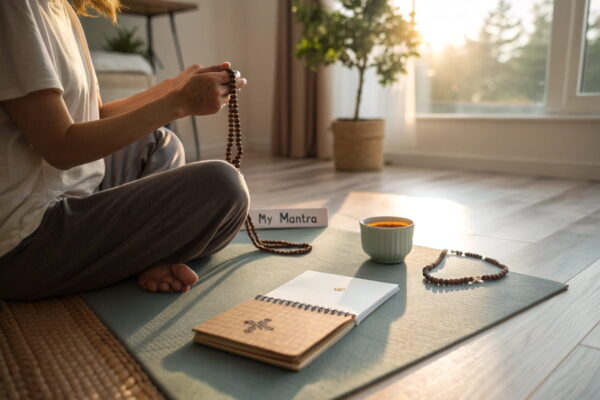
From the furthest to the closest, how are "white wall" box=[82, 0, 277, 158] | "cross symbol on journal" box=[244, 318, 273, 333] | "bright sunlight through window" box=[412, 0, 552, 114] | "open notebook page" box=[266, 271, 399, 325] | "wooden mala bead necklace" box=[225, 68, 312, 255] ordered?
"white wall" box=[82, 0, 277, 158], "bright sunlight through window" box=[412, 0, 552, 114], "wooden mala bead necklace" box=[225, 68, 312, 255], "open notebook page" box=[266, 271, 399, 325], "cross symbol on journal" box=[244, 318, 273, 333]

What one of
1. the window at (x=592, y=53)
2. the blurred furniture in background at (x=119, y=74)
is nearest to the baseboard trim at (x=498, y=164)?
the window at (x=592, y=53)

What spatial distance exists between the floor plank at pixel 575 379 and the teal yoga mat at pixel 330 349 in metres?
0.15

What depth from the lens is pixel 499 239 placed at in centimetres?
145

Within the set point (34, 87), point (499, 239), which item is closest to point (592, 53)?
point (499, 239)

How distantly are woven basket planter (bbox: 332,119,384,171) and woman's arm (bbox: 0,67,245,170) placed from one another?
72.1 inches

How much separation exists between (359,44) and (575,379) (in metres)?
2.11

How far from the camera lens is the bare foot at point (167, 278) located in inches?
42.3

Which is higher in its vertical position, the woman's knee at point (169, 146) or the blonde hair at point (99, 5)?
the blonde hair at point (99, 5)

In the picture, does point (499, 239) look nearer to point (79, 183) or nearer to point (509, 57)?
point (79, 183)

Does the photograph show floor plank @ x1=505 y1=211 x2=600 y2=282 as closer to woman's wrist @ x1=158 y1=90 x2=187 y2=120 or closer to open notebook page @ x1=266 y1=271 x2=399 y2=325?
open notebook page @ x1=266 y1=271 x2=399 y2=325

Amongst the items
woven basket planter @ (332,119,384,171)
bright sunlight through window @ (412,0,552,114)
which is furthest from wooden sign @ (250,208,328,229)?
bright sunlight through window @ (412,0,552,114)

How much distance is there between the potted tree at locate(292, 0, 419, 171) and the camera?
2.56 meters

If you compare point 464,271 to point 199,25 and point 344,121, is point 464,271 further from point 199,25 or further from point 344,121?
point 199,25

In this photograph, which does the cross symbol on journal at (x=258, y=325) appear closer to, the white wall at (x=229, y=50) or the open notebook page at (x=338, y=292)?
the open notebook page at (x=338, y=292)
